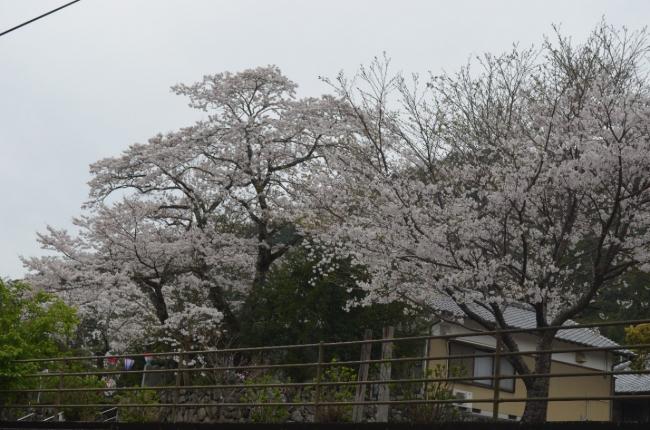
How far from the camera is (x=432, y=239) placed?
617 inches

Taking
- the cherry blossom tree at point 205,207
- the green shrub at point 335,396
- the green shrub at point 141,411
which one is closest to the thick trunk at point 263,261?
the cherry blossom tree at point 205,207

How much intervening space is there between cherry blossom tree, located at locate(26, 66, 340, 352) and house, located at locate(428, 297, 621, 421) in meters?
5.55

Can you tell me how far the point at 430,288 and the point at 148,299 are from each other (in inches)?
515

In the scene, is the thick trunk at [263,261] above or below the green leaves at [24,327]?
above

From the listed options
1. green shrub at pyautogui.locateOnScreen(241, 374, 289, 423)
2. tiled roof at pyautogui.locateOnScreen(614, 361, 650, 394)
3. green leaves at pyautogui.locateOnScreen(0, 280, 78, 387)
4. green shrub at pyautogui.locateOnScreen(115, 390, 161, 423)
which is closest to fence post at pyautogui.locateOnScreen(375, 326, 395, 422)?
green shrub at pyautogui.locateOnScreen(241, 374, 289, 423)

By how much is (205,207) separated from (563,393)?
42.0ft

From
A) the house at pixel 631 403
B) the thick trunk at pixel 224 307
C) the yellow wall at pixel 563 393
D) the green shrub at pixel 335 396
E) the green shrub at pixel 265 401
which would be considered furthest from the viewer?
the house at pixel 631 403

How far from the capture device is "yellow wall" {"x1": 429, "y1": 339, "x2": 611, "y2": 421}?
25.0m

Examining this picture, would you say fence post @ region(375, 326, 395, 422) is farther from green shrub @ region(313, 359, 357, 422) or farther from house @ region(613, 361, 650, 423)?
house @ region(613, 361, 650, 423)

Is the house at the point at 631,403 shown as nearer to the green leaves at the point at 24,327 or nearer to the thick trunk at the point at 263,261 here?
the thick trunk at the point at 263,261

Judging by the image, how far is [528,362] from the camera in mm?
24750

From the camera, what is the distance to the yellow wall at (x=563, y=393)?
25031 mm

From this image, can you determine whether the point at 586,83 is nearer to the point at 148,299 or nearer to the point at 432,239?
the point at 432,239

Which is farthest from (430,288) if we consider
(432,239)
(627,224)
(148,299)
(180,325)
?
(148,299)
